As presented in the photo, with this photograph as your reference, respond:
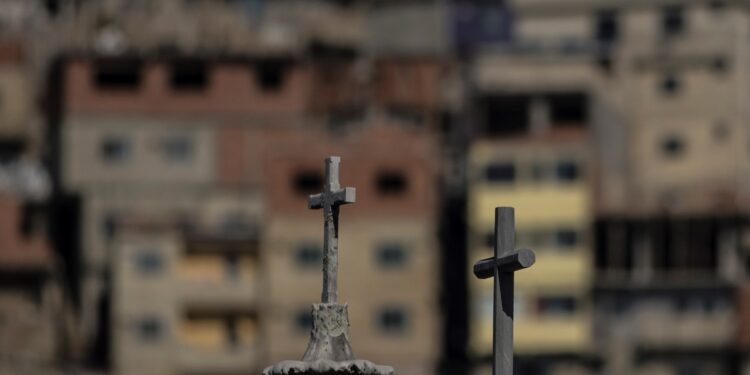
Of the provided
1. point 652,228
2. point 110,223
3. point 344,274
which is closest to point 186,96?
point 110,223

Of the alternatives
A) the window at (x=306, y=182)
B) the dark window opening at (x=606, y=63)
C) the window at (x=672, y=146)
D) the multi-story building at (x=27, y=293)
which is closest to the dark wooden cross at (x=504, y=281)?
the window at (x=306, y=182)

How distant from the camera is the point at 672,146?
4397 inches

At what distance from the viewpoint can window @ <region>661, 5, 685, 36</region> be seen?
11575 cm

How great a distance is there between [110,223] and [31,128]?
33.2ft

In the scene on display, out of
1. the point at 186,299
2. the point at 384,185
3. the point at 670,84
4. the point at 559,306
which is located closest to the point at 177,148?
the point at 186,299

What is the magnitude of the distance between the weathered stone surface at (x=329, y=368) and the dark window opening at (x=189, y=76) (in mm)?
89097

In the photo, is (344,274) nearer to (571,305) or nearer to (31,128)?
(571,305)

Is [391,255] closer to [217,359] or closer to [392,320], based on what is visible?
[392,320]

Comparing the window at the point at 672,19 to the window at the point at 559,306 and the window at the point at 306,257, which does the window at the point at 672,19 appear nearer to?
the window at the point at 559,306

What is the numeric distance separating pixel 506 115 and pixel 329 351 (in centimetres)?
8879

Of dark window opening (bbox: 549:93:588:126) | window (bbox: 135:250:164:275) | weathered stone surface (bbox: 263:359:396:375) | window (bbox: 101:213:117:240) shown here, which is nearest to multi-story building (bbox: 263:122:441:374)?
window (bbox: 135:250:164:275)

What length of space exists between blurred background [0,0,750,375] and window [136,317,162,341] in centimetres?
6

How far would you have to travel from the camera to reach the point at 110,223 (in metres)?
109

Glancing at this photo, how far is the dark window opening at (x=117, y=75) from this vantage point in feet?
362
